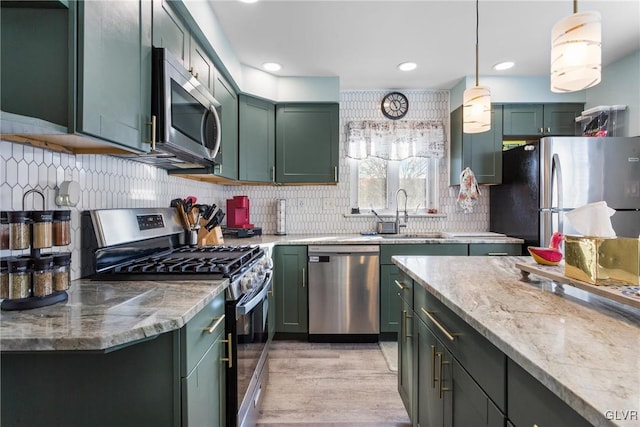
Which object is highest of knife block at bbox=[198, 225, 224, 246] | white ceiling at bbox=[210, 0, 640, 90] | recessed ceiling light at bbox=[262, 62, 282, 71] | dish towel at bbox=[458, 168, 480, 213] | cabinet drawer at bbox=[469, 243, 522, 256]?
white ceiling at bbox=[210, 0, 640, 90]

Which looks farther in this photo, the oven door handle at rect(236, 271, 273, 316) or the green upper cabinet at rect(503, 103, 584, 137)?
the green upper cabinet at rect(503, 103, 584, 137)

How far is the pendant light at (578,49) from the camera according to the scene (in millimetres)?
1144

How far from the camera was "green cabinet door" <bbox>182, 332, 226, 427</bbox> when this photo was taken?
3.19ft

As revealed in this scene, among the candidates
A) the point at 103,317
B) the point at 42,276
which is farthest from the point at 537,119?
the point at 42,276

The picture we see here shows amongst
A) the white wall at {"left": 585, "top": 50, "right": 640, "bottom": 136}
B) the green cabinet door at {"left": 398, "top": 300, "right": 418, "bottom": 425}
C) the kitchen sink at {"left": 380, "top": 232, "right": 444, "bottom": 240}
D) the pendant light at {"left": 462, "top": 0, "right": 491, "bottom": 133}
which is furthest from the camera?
the kitchen sink at {"left": 380, "top": 232, "right": 444, "bottom": 240}

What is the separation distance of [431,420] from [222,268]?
1120mm

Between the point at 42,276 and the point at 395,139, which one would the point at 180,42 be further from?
the point at 395,139

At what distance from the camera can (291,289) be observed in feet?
9.49

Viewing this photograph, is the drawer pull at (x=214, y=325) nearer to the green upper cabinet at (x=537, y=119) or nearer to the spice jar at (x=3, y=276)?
the spice jar at (x=3, y=276)

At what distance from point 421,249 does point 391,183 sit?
3.33 feet

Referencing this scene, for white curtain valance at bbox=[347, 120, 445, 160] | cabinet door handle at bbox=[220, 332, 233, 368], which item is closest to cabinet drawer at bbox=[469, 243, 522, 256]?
white curtain valance at bbox=[347, 120, 445, 160]

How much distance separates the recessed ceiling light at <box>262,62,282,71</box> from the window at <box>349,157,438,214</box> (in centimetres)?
129

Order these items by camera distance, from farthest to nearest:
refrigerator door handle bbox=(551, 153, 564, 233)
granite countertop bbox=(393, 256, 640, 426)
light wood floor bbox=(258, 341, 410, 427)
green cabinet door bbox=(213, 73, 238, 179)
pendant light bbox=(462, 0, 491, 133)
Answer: refrigerator door handle bbox=(551, 153, 564, 233) < green cabinet door bbox=(213, 73, 238, 179) < light wood floor bbox=(258, 341, 410, 427) < pendant light bbox=(462, 0, 491, 133) < granite countertop bbox=(393, 256, 640, 426)

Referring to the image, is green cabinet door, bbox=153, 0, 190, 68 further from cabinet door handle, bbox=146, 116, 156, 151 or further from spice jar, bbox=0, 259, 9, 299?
spice jar, bbox=0, 259, 9, 299
